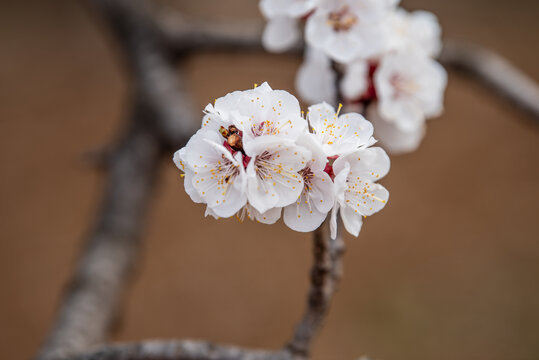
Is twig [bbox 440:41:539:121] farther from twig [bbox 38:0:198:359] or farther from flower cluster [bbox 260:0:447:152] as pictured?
twig [bbox 38:0:198:359]

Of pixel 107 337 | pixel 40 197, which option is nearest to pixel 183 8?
pixel 40 197

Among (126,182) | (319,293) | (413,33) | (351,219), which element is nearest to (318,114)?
(351,219)

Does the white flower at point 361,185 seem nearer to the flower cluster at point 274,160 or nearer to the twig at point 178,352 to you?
the flower cluster at point 274,160

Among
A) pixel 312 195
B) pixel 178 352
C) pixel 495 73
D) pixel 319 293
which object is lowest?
pixel 178 352

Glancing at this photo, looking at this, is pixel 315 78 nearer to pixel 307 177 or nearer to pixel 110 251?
pixel 307 177

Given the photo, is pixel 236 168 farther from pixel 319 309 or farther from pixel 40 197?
pixel 40 197

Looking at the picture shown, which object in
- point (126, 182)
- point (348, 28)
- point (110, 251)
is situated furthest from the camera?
point (126, 182)

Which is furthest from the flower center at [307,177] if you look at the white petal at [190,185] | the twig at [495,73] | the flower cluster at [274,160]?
the twig at [495,73]
